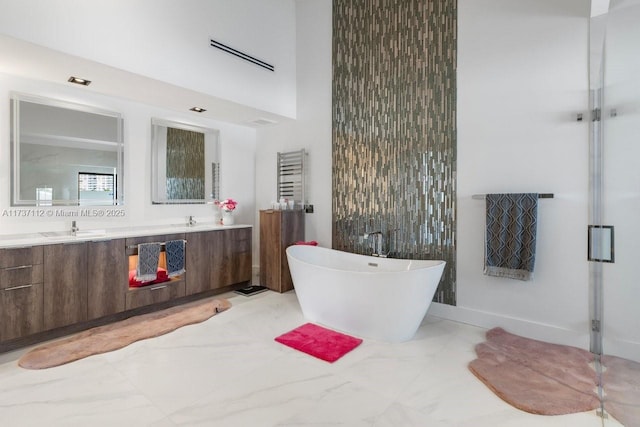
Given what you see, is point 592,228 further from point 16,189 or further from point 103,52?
point 16,189

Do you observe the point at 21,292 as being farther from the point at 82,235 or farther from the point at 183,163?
the point at 183,163

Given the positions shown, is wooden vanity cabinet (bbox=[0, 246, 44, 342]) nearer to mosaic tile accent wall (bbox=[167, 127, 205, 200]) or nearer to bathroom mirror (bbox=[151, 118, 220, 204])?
bathroom mirror (bbox=[151, 118, 220, 204])

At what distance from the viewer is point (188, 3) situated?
10.5 ft

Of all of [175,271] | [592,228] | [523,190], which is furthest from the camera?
[175,271]

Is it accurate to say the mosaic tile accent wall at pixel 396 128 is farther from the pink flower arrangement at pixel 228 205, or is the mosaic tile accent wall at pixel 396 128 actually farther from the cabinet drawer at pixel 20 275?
→ the cabinet drawer at pixel 20 275

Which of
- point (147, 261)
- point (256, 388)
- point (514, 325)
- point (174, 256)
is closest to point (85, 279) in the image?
point (147, 261)

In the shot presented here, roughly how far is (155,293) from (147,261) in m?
0.37

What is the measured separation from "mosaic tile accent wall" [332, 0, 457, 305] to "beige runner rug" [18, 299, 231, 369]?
1793 mm

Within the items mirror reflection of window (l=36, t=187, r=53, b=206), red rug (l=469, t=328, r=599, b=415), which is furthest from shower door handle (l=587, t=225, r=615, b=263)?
mirror reflection of window (l=36, t=187, r=53, b=206)

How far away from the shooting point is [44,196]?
306 centimetres

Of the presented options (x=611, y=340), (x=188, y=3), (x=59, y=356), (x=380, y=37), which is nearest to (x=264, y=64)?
(x=188, y=3)

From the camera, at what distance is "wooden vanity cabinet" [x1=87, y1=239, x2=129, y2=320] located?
2.98 meters

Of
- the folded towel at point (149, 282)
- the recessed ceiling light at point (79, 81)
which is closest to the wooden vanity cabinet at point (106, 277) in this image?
the folded towel at point (149, 282)

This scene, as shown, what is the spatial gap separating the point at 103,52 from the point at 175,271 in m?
2.14
